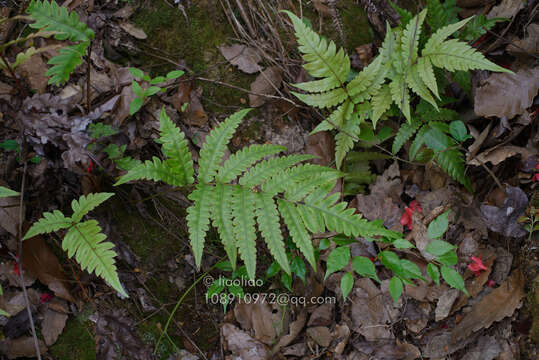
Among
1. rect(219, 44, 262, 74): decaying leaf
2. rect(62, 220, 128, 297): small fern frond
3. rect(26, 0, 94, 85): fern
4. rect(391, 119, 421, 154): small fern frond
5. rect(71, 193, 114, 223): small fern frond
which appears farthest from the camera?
rect(219, 44, 262, 74): decaying leaf

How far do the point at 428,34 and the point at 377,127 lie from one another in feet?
2.77

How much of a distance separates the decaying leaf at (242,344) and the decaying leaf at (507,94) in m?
2.31

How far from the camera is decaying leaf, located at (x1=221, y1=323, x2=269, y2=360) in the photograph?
2.75 m

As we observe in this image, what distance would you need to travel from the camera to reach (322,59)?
2.70 m

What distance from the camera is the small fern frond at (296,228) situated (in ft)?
6.95

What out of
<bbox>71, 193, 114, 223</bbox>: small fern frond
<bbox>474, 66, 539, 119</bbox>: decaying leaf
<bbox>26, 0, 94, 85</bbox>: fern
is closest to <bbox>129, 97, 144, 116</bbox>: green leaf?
<bbox>26, 0, 94, 85</bbox>: fern

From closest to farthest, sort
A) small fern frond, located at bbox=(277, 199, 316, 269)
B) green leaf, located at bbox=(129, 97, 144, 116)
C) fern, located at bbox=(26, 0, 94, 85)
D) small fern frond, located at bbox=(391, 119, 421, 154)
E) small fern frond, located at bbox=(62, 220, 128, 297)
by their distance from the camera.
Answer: small fern frond, located at bbox=(62, 220, 128, 297) < small fern frond, located at bbox=(277, 199, 316, 269) < fern, located at bbox=(26, 0, 94, 85) < green leaf, located at bbox=(129, 97, 144, 116) < small fern frond, located at bbox=(391, 119, 421, 154)

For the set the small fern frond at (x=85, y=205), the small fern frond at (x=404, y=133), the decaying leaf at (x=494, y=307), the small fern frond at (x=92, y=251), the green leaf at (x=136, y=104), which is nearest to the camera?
the small fern frond at (x=92, y=251)

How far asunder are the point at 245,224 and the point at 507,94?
7.06ft

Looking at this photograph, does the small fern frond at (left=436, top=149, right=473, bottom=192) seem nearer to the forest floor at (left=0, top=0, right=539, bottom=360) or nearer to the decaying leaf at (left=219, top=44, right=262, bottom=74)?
the forest floor at (left=0, top=0, right=539, bottom=360)

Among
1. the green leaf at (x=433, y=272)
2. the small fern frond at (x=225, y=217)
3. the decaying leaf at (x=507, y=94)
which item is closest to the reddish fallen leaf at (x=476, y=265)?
the green leaf at (x=433, y=272)

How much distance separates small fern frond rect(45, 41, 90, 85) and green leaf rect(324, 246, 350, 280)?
1967 mm

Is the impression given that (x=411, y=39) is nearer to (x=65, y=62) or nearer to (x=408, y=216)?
(x=408, y=216)

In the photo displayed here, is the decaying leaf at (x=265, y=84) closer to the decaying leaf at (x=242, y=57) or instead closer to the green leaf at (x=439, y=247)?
the decaying leaf at (x=242, y=57)
